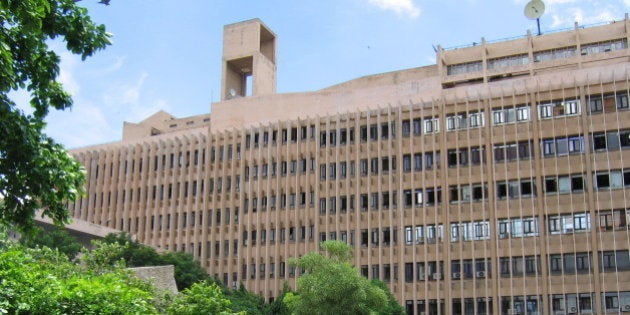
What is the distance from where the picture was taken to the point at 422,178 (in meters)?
64.8

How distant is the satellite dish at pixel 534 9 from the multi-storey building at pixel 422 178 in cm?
268

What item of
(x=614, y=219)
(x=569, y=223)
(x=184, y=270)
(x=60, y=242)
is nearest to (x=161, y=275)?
(x=60, y=242)

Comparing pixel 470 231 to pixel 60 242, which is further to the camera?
pixel 470 231

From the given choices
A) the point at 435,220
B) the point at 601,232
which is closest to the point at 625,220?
the point at 601,232

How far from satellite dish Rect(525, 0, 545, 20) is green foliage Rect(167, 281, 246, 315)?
→ 53.6 m

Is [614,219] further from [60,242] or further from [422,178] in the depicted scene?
[60,242]

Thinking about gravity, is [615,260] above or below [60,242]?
below

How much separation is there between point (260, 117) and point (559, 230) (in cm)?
2740

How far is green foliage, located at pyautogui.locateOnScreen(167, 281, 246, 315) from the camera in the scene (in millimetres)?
28188

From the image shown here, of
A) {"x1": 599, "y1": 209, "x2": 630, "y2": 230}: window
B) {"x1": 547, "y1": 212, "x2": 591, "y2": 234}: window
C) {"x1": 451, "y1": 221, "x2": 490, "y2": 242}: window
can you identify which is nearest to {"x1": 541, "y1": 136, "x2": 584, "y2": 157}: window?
{"x1": 547, "y1": 212, "x2": 591, "y2": 234}: window

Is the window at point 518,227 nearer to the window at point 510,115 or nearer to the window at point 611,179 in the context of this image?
the window at point 611,179

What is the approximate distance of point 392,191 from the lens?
65750 millimetres

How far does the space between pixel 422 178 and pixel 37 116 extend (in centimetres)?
5005

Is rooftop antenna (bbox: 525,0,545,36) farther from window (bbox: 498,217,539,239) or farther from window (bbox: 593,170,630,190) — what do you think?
window (bbox: 498,217,539,239)
